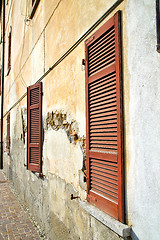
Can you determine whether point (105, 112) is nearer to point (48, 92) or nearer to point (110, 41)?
point (110, 41)

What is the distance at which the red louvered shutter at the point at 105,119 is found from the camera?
7.41ft

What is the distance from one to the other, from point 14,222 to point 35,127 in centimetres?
220

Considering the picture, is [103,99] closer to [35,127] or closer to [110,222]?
[110,222]

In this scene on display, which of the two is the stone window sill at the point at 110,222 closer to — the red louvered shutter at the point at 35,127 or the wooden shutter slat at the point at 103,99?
the wooden shutter slat at the point at 103,99

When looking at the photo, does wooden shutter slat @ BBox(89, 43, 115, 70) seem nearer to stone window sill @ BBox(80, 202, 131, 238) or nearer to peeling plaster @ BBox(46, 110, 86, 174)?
peeling plaster @ BBox(46, 110, 86, 174)

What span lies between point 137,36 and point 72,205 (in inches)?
95.8

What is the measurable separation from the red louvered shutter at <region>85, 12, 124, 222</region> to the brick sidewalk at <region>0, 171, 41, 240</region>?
105 inches

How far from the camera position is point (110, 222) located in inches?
87.9

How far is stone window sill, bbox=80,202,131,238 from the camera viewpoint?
2.04 meters

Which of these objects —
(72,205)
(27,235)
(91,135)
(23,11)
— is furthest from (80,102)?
(23,11)

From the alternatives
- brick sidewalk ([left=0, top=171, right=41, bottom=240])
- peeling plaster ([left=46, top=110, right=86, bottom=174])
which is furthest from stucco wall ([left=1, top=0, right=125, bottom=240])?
brick sidewalk ([left=0, top=171, right=41, bottom=240])

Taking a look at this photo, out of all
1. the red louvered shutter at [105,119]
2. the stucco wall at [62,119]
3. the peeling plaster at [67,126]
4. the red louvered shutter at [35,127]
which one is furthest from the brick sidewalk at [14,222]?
the red louvered shutter at [105,119]

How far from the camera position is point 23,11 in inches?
281

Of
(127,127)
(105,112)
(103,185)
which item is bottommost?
(103,185)
